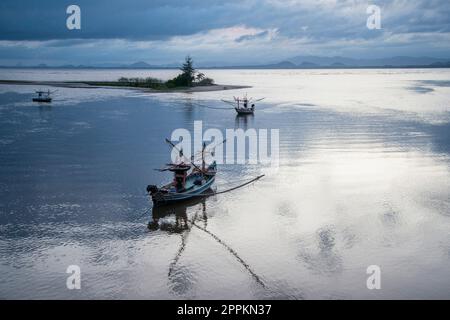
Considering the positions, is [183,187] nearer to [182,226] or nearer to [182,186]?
[182,186]

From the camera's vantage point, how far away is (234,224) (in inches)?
880

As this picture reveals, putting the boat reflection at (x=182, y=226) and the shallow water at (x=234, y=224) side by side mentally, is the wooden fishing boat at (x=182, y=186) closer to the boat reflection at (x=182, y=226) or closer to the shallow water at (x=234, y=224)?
the boat reflection at (x=182, y=226)

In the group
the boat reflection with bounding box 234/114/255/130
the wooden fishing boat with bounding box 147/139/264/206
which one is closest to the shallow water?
the wooden fishing boat with bounding box 147/139/264/206

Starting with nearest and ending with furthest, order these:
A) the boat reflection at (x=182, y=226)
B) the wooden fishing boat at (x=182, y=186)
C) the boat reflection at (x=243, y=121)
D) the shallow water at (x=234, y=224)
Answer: the shallow water at (x=234, y=224)
the boat reflection at (x=182, y=226)
the wooden fishing boat at (x=182, y=186)
the boat reflection at (x=243, y=121)

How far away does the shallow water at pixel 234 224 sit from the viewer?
16.8 meters

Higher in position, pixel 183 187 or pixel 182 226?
pixel 183 187

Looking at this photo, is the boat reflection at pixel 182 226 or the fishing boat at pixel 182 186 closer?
the boat reflection at pixel 182 226

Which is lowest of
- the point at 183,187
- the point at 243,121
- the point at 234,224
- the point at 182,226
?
the point at 182,226

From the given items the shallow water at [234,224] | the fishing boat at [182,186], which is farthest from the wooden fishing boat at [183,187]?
the shallow water at [234,224]

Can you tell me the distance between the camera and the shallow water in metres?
16.8

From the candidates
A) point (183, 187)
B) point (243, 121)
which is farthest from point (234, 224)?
point (243, 121)

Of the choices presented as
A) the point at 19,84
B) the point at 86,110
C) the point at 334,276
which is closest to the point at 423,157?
the point at 334,276

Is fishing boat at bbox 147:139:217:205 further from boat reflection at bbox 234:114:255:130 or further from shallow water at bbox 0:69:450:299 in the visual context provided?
boat reflection at bbox 234:114:255:130
